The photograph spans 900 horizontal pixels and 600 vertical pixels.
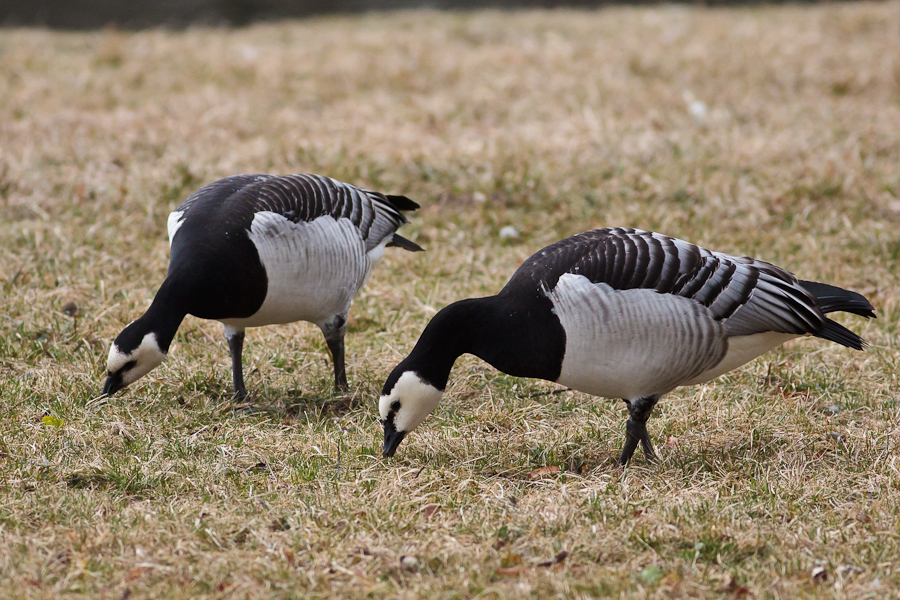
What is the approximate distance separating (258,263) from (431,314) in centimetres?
169

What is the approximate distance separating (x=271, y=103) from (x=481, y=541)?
25.1 feet

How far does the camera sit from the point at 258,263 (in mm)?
4566

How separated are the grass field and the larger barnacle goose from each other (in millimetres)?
403

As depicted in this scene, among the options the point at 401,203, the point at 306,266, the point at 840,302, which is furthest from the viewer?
the point at 401,203

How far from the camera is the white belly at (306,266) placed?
4.65 meters

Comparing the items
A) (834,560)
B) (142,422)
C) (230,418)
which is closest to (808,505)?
(834,560)

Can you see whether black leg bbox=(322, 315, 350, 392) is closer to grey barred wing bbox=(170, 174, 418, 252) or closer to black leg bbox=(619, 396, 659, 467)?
grey barred wing bbox=(170, 174, 418, 252)

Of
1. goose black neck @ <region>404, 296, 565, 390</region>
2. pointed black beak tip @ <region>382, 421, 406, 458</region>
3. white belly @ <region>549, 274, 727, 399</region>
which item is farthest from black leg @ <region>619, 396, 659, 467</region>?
pointed black beak tip @ <region>382, 421, 406, 458</region>

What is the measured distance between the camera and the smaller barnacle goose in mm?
3898

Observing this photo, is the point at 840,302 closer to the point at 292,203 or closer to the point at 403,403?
the point at 403,403

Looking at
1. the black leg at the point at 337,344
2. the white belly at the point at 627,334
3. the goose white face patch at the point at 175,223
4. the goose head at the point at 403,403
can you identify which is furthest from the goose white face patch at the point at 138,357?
the white belly at the point at 627,334

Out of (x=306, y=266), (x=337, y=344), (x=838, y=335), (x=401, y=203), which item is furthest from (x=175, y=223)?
(x=838, y=335)

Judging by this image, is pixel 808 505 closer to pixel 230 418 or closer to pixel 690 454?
pixel 690 454

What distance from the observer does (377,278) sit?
6.80 m
